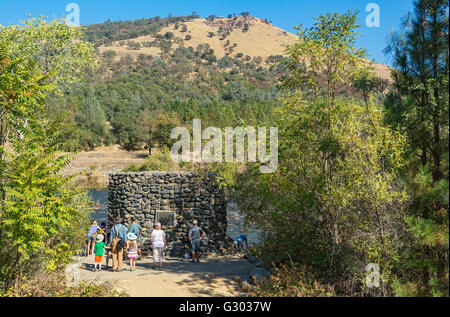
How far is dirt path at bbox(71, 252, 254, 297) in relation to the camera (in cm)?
883

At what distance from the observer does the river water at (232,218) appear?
17.1 m

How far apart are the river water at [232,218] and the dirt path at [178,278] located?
284 centimetres

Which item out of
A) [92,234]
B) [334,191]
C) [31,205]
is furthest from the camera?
[92,234]


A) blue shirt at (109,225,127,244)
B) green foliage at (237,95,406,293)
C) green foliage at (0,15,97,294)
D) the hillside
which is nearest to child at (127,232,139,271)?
blue shirt at (109,225,127,244)

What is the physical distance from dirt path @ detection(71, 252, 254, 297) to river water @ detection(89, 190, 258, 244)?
2.84m

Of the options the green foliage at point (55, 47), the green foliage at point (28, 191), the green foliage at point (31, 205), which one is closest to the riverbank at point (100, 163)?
the green foliage at point (55, 47)

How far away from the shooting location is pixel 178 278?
9906 mm

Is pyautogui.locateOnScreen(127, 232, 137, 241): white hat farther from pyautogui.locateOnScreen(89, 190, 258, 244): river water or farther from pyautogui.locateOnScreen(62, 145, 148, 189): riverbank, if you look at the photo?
pyautogui.locateOnScreen(62, 145, 148, 189): riverbank

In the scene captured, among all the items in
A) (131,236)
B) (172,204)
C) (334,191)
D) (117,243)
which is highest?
(334,191)

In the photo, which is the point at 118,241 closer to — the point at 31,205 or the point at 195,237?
the point at 195,237

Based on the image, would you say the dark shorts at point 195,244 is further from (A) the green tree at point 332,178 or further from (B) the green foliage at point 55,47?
(B) the green foliage at point 55,47

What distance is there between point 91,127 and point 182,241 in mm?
52274

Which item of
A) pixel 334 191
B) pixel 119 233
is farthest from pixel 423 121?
pixel 119 233

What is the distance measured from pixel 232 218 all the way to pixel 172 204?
46.9 feet
